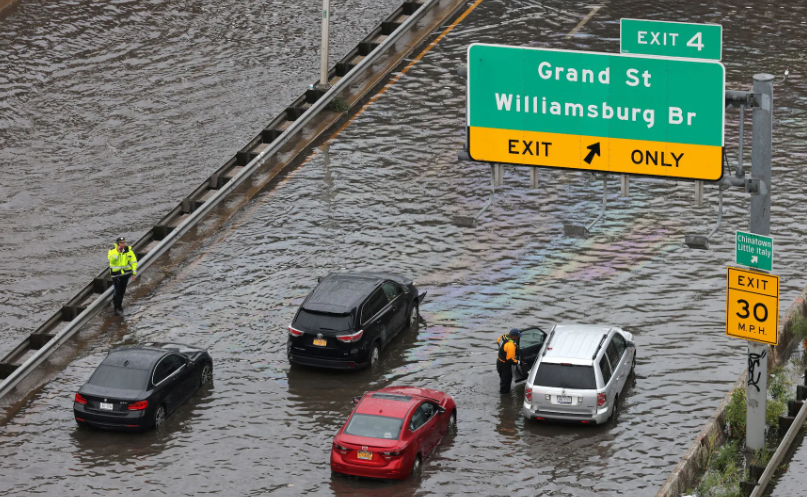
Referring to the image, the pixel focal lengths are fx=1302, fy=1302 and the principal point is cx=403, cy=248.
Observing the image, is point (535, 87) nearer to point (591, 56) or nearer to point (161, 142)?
point (591, 56)

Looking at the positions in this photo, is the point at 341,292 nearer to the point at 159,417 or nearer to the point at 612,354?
the point at 159,417

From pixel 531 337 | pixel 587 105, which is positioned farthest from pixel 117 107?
pixel 587 105

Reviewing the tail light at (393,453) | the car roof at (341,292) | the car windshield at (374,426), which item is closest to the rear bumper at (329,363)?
the car roof at (341,292)

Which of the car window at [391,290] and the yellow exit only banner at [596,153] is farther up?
the yellow exit only banner at [596,153]

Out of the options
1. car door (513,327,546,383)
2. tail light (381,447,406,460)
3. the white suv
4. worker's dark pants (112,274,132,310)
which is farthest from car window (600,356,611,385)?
worker's dark pants (112,274,132,310)

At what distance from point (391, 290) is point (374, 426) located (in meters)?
5.98

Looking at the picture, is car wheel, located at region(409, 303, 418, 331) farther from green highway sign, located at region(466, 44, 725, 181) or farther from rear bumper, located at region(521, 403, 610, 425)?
green highway sign, located at region(466, 44, 725, 181)

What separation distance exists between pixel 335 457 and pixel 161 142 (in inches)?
730

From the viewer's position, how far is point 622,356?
2644 cm

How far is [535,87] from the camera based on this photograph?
2330cm

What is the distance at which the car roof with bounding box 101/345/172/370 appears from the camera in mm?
25953

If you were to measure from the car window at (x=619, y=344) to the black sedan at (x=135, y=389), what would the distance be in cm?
873

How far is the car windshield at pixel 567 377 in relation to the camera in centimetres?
2500

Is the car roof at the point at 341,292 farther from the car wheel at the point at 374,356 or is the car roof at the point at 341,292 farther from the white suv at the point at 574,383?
the white suv at the point at 574,383
